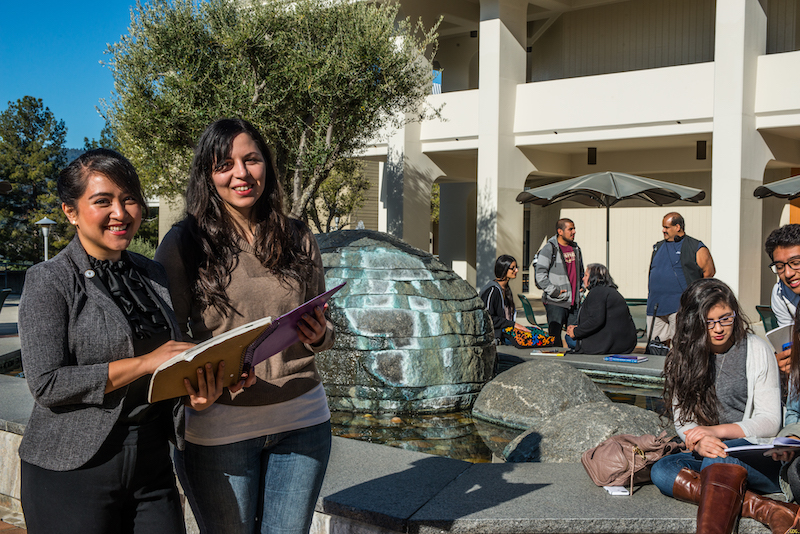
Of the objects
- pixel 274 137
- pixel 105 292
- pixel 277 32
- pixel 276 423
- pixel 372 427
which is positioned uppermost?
pixel 277 32

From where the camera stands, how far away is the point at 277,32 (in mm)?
12797

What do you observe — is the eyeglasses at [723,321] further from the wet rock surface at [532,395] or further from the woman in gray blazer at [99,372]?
the woman in gray blazer at [99,372]

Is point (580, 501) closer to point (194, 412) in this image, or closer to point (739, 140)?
point (194, 412)

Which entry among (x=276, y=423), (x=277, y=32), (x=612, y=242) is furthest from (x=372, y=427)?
(x=612, y=242)

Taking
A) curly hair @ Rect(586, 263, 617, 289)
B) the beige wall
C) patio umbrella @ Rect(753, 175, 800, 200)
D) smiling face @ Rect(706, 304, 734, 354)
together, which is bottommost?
smiling face @ Rect(706, 304, 734, 354)

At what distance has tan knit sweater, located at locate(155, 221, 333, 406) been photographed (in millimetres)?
2008

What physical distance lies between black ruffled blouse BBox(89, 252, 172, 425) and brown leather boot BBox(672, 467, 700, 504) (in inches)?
84.3

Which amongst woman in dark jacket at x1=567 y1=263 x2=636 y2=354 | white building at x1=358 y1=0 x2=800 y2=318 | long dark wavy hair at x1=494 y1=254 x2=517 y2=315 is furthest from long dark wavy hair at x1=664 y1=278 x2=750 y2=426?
white building at x1=358 y1=0 x2=800 y2=318

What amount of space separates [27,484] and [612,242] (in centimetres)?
1903

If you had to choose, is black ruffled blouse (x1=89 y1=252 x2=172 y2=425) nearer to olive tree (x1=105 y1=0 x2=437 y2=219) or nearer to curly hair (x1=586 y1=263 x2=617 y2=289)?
curly hair (x1=586 y1=263 x2=617 y2=289)

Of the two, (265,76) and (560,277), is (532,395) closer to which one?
(560,277)

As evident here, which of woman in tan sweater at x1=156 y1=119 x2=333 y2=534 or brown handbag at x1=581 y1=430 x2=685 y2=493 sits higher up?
woman in tan sweater at x1=156 y1=119 x2=333 y2=534

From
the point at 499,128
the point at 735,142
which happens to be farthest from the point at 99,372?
the point at 499,128

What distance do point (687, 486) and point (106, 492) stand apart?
2257 mm
